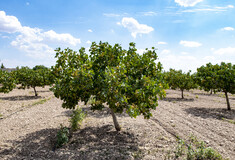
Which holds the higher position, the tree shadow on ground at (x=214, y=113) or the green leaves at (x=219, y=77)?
the green leaves at (x=219, y=77)

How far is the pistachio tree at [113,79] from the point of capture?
26.3ft

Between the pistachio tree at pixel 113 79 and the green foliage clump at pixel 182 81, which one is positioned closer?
the pistachio tree at pixel 113 79

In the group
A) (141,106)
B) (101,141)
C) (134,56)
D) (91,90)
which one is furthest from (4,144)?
(134,56)

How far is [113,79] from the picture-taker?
797 centimetres

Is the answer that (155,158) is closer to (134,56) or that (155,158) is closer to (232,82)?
(134,56)

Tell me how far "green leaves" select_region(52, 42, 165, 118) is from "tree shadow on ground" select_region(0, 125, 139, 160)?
2.19m

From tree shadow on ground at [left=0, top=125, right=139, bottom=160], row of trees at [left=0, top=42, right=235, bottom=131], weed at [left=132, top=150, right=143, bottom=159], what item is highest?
row of trees at [left=0, top=42, right=235, bottom=131]

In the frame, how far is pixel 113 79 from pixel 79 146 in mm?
4708

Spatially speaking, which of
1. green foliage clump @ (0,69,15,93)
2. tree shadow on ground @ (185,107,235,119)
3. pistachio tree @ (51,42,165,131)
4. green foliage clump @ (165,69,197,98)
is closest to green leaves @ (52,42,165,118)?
pistachio tree @ (51,42,165,131)

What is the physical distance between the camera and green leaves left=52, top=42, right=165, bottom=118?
8.01 meters

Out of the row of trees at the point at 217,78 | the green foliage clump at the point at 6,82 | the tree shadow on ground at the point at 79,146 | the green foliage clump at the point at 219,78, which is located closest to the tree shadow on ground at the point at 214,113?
the row of trees at the point at 217,78

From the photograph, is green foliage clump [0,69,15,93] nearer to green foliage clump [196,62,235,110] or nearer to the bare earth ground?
the bare earth ground

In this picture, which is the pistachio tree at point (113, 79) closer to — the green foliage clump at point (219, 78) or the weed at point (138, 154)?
the weed at point (138, 154)

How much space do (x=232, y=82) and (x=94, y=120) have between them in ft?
52.4
